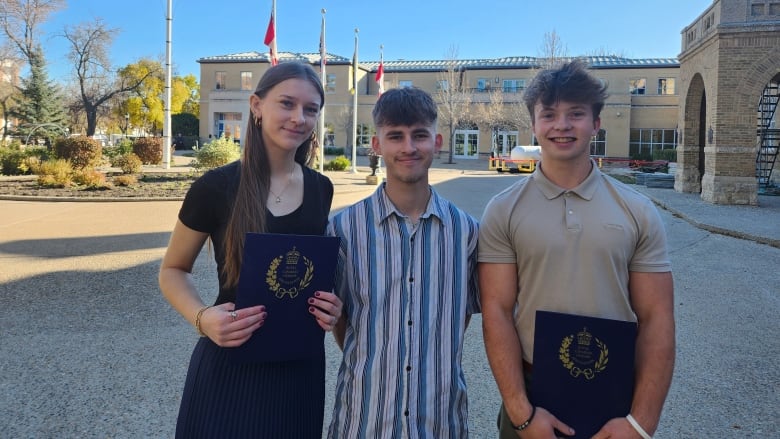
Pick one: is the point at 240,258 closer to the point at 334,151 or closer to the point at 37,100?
the point at 334,151

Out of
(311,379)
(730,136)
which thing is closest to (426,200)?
(311,379)

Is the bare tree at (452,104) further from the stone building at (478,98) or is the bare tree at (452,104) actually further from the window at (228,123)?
the window at (228,123)

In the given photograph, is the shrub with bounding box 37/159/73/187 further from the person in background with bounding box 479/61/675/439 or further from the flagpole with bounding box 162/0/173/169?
the person in background with bounding box 479/61/675/439

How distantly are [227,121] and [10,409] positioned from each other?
58.0 metres

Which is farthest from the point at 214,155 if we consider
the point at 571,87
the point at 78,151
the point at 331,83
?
the point at 331,83

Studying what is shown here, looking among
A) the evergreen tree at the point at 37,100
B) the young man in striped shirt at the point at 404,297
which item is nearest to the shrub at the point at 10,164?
the evergreen tree at the point at 37,100

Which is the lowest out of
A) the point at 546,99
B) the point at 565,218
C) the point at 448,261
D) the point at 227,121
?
the point at 448,261

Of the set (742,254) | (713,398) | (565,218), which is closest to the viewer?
(565,218)

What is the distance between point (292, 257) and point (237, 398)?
0.61 m

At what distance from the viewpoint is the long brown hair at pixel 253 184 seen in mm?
2104

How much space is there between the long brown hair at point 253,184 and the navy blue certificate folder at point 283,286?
0.20 metres

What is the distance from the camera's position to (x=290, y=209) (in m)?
2.26

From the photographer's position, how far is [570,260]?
Result: 2025mm

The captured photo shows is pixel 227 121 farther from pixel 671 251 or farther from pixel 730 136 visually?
pixel 671 251
